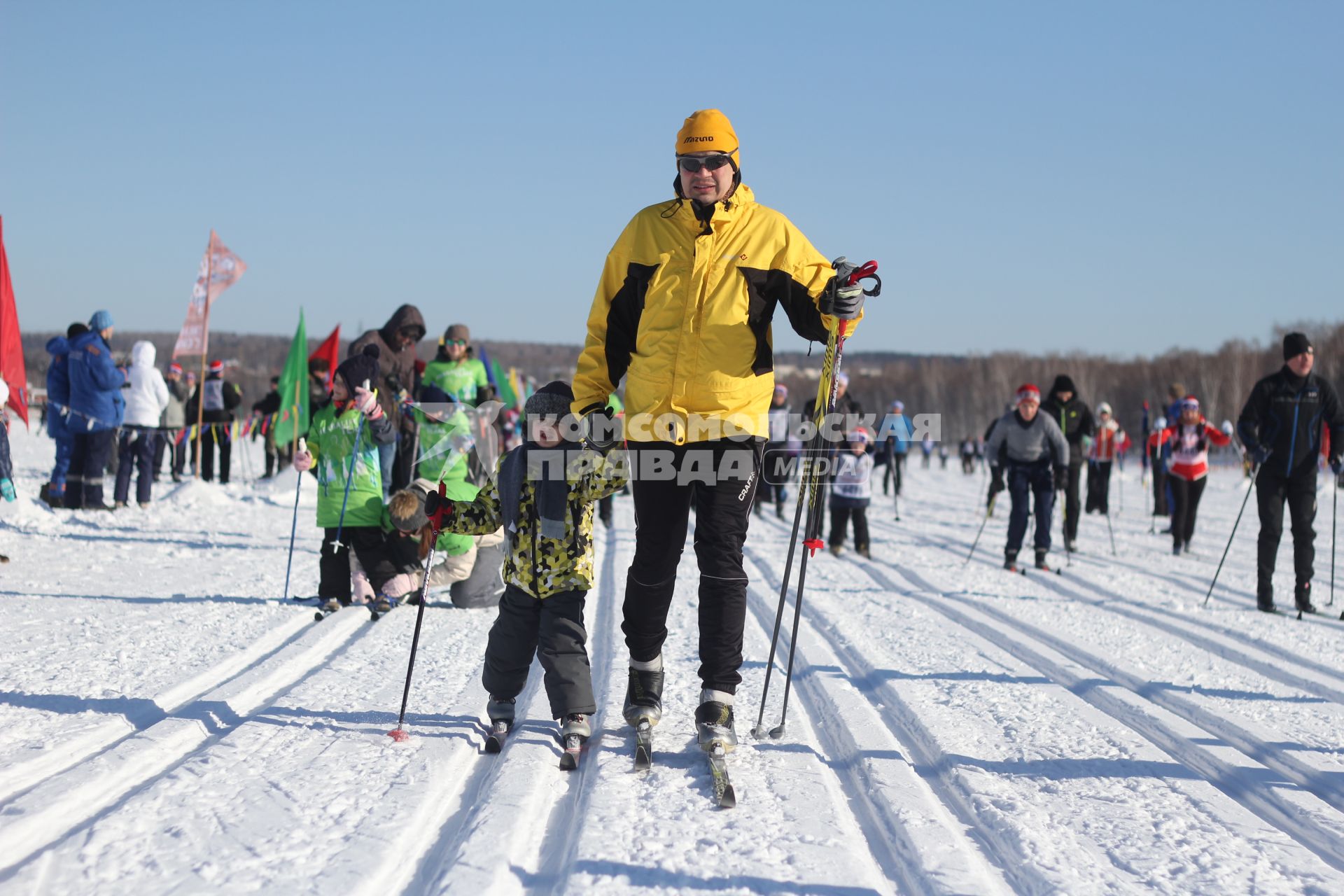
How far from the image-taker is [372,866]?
88.7 inches

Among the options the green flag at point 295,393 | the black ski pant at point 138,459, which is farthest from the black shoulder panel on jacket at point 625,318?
A: the black ski pant at point 138,459

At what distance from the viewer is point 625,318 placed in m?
3.22

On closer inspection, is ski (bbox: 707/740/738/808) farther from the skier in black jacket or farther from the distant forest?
the distant forest

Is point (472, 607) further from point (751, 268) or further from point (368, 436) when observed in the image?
point (751, 268)

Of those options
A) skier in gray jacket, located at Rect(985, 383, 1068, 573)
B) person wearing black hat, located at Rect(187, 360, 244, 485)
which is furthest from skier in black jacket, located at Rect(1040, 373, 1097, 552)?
person wearing black hat, located at Rect(187, 360, 244, 485)

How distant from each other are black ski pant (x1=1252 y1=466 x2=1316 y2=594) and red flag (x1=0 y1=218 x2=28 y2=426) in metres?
8.70

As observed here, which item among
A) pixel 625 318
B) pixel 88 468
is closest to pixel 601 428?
pixel 625 318

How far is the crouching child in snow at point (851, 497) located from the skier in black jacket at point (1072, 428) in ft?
A: 6.32

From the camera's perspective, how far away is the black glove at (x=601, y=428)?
330cm

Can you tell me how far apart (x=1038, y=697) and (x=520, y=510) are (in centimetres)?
224

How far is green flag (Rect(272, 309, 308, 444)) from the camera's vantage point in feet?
32.0

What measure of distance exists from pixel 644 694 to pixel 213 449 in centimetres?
1474

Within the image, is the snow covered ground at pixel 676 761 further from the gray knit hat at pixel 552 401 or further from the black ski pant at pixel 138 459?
the black ski pant at pixel 138 459

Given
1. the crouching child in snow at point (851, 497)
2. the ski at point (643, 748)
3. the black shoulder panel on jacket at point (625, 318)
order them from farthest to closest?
the crouching child in snow at point (851, 497)
the black shoulder panel on jacket at point (625, 318)
the ski at point (643, 748)
